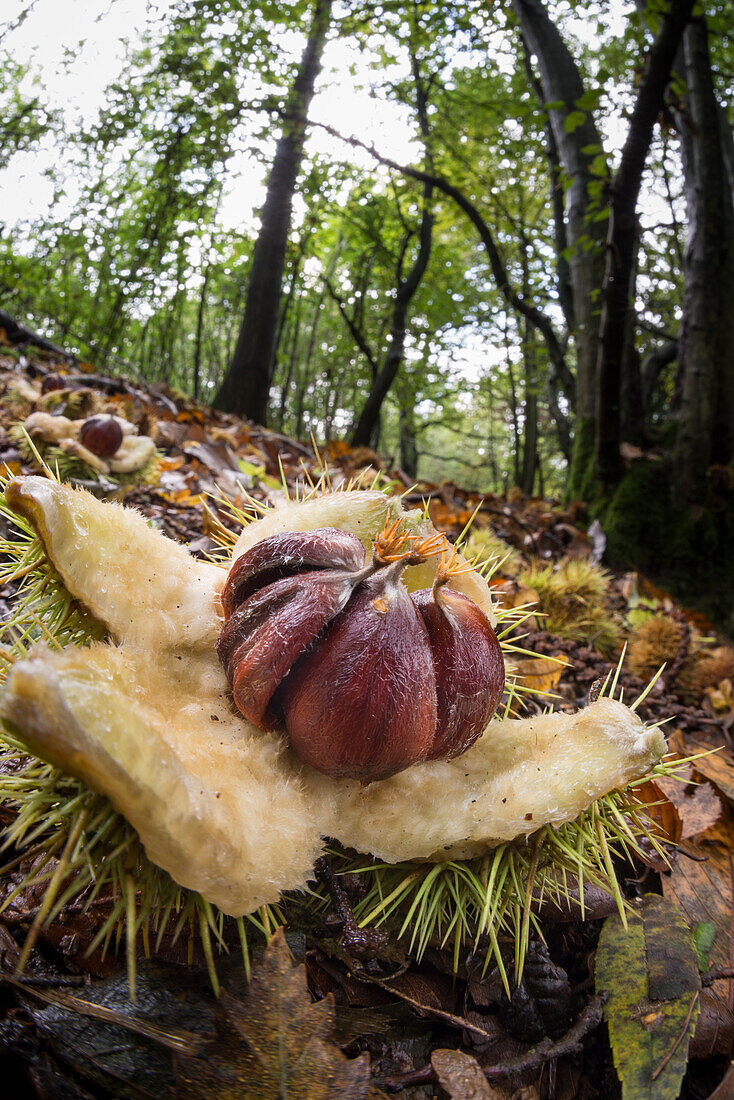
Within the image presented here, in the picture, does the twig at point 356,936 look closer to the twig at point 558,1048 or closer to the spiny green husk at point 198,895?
the spiny green husk at point 198,895

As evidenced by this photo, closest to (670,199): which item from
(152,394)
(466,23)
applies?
(466,23)

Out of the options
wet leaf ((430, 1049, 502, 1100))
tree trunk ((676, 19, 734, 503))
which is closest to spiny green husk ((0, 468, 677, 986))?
wet leaf ((430, 1049, 502, 1100))

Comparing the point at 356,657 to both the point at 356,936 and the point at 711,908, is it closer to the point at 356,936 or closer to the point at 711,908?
the point at 356,936

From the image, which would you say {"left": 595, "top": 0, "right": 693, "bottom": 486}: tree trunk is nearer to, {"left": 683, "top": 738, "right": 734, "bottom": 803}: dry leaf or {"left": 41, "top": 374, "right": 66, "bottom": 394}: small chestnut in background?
{"left": 683, "top": 738, "right": 734, "bottom": 803}: dry leaf

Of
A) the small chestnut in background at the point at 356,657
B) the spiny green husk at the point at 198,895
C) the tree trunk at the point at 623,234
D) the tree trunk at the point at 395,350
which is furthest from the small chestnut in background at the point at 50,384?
the tree trunk at the point at 395,350

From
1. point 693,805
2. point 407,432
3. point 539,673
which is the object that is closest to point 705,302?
point 539,673

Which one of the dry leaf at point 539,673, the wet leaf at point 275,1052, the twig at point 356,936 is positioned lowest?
the wet leaf at point 275,1052
